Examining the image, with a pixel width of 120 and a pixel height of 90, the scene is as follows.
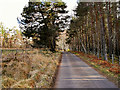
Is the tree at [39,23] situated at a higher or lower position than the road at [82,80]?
higher

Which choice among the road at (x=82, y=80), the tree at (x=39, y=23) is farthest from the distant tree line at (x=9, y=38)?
the road at (x=82, y=80)

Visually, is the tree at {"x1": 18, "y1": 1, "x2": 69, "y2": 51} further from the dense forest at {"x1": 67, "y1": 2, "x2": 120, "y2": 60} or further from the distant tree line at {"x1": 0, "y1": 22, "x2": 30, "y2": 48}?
the distant tree line at {"x1": 0, "y1": 22, "x2": 30, "y2": 48}

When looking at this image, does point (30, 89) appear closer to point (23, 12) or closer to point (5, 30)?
point (23, 12)

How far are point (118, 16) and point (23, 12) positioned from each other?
22571 millimetres

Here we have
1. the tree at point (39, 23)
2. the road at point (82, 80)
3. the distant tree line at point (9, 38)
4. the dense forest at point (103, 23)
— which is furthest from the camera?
the distant tree line at point (9, 38)

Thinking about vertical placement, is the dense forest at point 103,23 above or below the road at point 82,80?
above

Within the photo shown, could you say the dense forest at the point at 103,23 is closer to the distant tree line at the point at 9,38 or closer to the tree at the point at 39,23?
the tree at the point at 39,23

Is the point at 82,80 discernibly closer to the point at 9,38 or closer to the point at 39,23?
the point at 39,23

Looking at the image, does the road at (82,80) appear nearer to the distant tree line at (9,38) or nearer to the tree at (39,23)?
the tree at (39,23)

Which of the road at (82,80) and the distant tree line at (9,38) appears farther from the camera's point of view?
the distant tree line at (9,38)

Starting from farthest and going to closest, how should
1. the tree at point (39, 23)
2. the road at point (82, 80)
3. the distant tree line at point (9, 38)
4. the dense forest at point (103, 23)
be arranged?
1. the distant tree line at point (9, 38)
2. the tree at point (39, 23)
3. the dense forest at point (103, 23)
4. the road at point (82, 80)

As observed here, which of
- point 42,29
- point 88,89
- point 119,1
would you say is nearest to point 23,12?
point 42,29

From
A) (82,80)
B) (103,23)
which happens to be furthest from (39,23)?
(82,80)

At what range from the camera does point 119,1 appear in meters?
31.8
